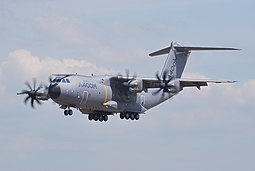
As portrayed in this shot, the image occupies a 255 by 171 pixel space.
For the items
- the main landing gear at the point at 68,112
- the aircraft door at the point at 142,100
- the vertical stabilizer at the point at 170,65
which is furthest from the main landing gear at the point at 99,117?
the vertical stabilizer at the point at 170,65

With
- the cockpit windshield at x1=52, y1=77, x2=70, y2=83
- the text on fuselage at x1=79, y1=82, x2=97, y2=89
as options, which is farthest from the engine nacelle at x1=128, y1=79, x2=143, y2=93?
the cockpit windshield at x1=52, y1=77, x2=70, y2=83

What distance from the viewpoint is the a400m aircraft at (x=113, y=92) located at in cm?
6906

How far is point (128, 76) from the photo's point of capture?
73.2 m

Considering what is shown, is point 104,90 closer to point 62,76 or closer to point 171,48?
point 62,76

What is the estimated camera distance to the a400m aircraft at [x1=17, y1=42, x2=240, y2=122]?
227 feet

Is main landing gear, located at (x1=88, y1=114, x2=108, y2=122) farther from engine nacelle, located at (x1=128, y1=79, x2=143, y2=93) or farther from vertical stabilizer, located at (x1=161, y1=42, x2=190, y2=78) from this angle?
vertical stabilizer, located at (x1=161, y1=42, x2=190, y2=78)

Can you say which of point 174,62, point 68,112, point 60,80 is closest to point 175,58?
point 174,62

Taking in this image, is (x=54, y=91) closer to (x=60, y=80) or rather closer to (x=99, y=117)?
(x=60, y=80)

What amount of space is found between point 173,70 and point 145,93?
12.6 ft

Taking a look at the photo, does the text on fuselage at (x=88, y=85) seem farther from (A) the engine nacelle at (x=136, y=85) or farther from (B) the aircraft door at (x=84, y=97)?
(A) the engine nacelle at (x=136, y=85)

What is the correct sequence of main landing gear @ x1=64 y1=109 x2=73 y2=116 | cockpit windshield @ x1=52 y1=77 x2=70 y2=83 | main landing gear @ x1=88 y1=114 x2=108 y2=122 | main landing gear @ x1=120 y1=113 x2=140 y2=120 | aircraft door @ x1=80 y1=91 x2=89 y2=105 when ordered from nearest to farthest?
cockpit windshield @ x1=52 y1=77 x2=70 y2=83 < aircraft door @ x1=80 y1=91 x2=89 y2=105 < main landing gear @ x1=64 y1=109 x2=73 y2=116 < main landing gear @ x1=120 y1=113 x2=140 y2=120 < main landing gear @ x1=88 y1=114 x2=108 y2=122

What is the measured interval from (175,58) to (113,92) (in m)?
7.85

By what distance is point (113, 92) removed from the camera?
72.2 metres

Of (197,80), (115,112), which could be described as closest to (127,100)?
(115,112)
